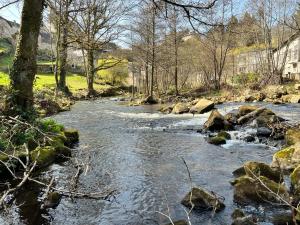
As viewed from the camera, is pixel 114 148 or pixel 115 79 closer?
pixel 114 148

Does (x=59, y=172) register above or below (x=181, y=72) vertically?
below

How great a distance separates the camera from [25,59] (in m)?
12.2

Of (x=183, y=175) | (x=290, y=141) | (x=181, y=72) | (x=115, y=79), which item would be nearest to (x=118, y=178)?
(x=183, y=175)

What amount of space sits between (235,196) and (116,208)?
2.49m

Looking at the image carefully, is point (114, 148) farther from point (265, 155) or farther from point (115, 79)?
point (115, 79)

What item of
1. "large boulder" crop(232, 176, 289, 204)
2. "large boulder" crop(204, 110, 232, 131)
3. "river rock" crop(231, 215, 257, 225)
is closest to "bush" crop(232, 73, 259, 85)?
"large boulder" crop(204, 110, 232, 131)

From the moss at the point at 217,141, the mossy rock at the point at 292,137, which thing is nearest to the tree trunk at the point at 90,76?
the moss at the point at 217,141

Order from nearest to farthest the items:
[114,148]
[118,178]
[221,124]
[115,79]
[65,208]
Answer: [65,208] → [118,178] → [114,148] → [221,124] → [115,79]

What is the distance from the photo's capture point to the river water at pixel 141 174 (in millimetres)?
7371

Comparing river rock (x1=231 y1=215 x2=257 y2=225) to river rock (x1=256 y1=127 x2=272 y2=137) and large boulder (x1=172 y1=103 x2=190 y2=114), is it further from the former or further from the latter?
large boulder (x1=172 y1=103 x2=190 y2=114)

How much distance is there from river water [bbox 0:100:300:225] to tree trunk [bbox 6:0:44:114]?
100 inches

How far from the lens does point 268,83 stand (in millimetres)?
39688

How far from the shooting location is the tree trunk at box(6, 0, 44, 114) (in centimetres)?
1191

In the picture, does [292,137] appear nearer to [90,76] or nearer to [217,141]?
[217,141]
